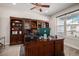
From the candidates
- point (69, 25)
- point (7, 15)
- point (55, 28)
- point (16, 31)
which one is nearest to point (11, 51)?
point (16, 31)

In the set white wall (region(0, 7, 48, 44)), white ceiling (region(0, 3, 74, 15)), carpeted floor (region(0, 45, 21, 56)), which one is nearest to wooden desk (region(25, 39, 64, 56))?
carpeted floor (region(0, 45, 21, 56))

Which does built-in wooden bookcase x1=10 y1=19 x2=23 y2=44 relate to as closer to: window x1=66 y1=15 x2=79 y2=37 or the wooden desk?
the wooden desk

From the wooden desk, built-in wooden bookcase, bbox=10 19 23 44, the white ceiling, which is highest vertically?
the white ceiling

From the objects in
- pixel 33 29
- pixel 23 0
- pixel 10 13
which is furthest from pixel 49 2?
pixel 10 13

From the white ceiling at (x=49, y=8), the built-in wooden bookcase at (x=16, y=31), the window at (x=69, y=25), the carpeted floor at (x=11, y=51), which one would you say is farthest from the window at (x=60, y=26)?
the carpeted floor at (x=11, y=51)

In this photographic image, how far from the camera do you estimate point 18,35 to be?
208 centimetres

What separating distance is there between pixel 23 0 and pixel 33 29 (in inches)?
24.2

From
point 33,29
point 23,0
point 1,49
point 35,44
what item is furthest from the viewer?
point 35,44

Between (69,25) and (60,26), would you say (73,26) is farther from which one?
(60,26)

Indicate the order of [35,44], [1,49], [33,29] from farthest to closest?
[35,44] < [33,29] < [1,49]

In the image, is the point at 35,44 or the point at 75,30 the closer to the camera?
the point at 75,30

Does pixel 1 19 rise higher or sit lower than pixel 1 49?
higher

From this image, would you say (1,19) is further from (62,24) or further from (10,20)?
(62,24)

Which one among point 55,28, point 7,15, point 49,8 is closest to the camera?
point 7,15
